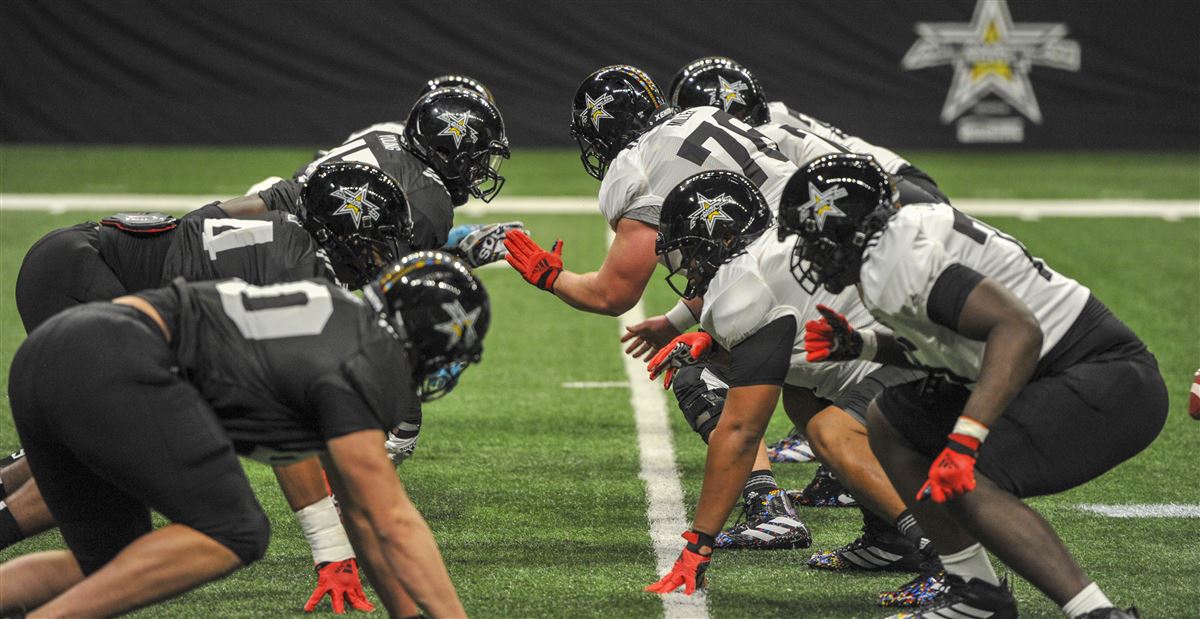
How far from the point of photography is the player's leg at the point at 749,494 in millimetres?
4582

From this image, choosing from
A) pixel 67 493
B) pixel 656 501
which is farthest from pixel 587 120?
pixel 67 493

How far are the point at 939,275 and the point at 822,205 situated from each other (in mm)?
383

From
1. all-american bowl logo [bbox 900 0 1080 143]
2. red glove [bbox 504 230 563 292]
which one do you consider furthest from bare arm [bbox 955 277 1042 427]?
all-american bowl logo [bbox 900 0 1080 143]

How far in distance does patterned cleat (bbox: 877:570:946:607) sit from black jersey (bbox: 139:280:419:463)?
5.46ft

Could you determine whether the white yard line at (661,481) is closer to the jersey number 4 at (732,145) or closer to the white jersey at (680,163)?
the white jersey at (680,163)

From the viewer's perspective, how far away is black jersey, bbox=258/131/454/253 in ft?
15.4

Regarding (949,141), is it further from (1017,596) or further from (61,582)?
(61,582)

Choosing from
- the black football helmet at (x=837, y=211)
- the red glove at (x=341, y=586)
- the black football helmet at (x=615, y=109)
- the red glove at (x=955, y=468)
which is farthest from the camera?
the black football helmet at (x=615, y=109)

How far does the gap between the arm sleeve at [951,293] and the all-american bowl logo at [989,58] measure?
12390 millimetres

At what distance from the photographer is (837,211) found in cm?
351

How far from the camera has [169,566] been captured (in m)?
3.05

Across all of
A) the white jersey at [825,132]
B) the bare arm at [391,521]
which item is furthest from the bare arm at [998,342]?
the white jersey at [825,132]

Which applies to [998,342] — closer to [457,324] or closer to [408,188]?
[457,324]

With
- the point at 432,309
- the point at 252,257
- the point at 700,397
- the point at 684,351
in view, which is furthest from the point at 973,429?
the point at 252,257
